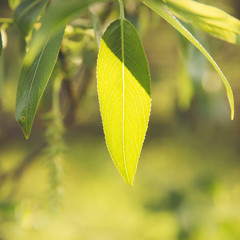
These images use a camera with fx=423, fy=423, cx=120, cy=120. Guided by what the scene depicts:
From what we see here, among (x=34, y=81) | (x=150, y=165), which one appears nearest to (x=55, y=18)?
(x=34, y=81)

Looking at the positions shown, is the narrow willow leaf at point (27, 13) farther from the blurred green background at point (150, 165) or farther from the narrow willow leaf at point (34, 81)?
the blurred green background at point (150, 165)

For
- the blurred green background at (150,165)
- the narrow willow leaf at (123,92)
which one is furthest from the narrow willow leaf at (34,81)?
the blurred green background at (150,165)

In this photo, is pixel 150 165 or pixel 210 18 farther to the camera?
pixel 150 165

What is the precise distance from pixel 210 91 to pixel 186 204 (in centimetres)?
49

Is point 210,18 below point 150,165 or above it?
above

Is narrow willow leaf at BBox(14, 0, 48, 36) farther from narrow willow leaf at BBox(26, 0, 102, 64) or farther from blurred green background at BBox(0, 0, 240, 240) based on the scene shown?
blurred green background at BBox(0, 0, 240, 240)

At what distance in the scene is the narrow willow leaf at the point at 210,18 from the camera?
15.6 inches

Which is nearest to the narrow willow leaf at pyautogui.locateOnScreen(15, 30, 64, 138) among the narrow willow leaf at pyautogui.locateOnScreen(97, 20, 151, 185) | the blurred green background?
the narrow willow leaf at pyautogui.locateOnScreen(97, 20, 151, 185)

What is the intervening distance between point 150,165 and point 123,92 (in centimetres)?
199

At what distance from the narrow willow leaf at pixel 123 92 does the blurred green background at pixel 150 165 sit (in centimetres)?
41

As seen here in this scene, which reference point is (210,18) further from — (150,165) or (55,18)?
(150,165)

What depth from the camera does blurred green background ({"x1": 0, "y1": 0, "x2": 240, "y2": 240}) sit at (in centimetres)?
125

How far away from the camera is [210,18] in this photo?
1.40 feet

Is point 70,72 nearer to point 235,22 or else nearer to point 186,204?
point 235,22
